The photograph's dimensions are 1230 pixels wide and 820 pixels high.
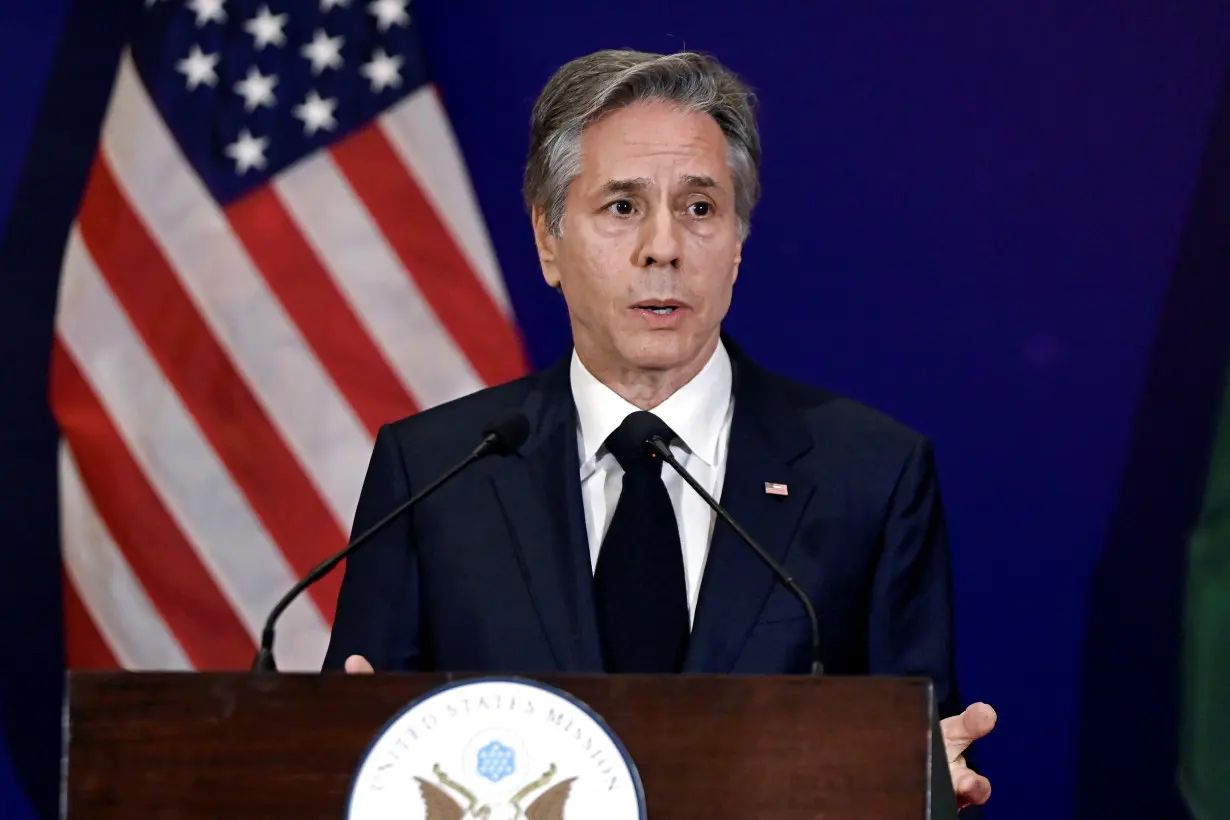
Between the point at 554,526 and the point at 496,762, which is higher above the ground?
the point at 554,526

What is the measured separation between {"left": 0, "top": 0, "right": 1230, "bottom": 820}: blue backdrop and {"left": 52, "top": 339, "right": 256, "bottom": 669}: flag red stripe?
169mm

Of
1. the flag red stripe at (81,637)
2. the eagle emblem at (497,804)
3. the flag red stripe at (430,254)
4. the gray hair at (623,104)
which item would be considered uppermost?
the flag red stripe at (430,254)

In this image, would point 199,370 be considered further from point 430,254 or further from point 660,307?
point 660,307

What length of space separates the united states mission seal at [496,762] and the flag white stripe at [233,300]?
1499mm

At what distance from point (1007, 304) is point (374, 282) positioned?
3.59ft

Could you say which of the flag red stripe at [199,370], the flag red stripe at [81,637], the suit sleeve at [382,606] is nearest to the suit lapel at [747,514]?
the suit sleeve at [382,606]

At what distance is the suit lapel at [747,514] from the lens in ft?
5.46

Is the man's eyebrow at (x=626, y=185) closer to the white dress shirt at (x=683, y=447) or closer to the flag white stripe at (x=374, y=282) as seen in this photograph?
the white dress shirt at (x=683, y=447)

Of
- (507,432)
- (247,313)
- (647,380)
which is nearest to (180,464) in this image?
(247,313)

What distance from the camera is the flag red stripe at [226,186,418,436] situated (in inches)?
103

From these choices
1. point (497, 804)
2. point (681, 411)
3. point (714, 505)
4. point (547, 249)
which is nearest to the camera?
point (497, 804)

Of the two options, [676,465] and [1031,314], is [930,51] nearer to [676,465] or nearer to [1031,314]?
[1031,314]

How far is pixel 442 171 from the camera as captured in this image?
2650 millimetres

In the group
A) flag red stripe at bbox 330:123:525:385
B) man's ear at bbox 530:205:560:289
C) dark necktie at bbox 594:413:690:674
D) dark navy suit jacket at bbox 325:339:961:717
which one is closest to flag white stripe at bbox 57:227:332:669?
flag red stripe at bbox 330:123:525:385
